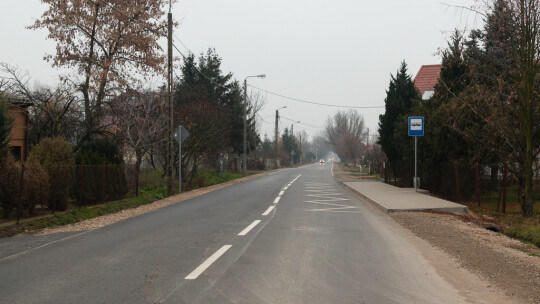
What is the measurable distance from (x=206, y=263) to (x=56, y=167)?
7700 mm

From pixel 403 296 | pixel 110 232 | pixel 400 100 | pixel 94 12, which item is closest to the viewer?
pixel 403 296

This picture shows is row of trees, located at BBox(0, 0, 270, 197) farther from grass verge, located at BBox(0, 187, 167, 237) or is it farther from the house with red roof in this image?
the house with red roof

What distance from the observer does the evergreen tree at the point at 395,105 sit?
2831 centimetres

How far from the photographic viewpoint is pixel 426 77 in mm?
43562

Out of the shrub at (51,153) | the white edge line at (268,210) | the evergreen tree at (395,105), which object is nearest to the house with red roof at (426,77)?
the evergreen tree at (395,105)

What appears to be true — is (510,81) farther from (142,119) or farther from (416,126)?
(142,119)

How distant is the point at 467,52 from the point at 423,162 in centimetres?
844

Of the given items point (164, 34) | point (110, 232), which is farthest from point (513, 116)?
point (164, 34)

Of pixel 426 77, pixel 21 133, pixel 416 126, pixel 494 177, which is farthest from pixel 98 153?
pixel 426 77

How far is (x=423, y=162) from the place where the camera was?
67.0 ft

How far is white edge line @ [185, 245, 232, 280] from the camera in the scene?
221 inches

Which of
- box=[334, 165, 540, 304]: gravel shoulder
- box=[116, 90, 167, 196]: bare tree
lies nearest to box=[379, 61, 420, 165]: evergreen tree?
box=[116, 90, 167, 196]: bare tree

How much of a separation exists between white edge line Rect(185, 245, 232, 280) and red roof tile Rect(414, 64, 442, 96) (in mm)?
37476

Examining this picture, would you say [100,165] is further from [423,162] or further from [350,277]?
[423,162]
